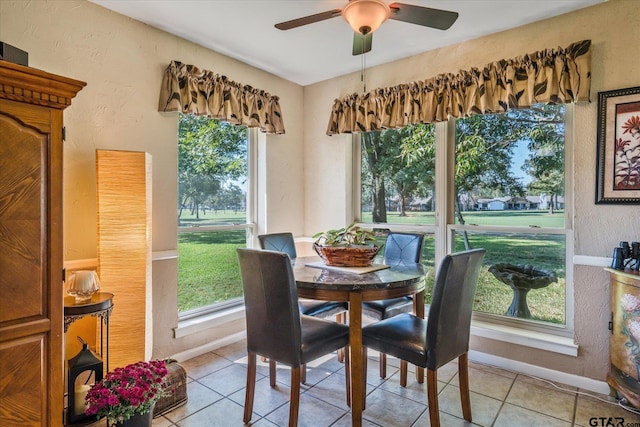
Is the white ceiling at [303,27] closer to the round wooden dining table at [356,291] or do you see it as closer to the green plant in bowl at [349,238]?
the green plant in bowl at [349,238]

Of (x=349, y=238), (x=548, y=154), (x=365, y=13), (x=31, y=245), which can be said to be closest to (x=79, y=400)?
(x=31, y=245)

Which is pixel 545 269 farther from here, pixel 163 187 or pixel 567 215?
pixel 163 187

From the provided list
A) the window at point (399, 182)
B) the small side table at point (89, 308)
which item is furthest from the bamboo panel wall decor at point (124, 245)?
the window at point (399, 182)

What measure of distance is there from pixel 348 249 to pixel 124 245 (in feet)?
4.72

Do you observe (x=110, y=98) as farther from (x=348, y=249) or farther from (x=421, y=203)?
(x=421, y=203)

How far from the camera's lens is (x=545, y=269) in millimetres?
2688

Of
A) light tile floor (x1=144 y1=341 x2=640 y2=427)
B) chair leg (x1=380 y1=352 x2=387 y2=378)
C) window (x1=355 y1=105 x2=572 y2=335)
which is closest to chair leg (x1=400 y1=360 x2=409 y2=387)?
light tile floor (x1=144 y1=341 x2=640 y2=427)

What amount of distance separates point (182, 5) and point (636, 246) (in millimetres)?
3259

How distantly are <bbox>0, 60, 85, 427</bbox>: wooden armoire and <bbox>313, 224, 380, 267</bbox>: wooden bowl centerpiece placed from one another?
1427mm

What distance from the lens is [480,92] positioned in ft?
8.77

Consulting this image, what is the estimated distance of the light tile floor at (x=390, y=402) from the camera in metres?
2.04

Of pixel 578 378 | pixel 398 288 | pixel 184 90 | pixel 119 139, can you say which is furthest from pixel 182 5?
pixel 578 378

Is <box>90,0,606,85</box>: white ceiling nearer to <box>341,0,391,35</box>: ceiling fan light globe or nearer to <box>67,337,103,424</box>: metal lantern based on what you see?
<box>341,0,391,35</box>: ceiling fan light globe

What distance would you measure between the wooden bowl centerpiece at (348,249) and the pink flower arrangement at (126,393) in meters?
1.16
